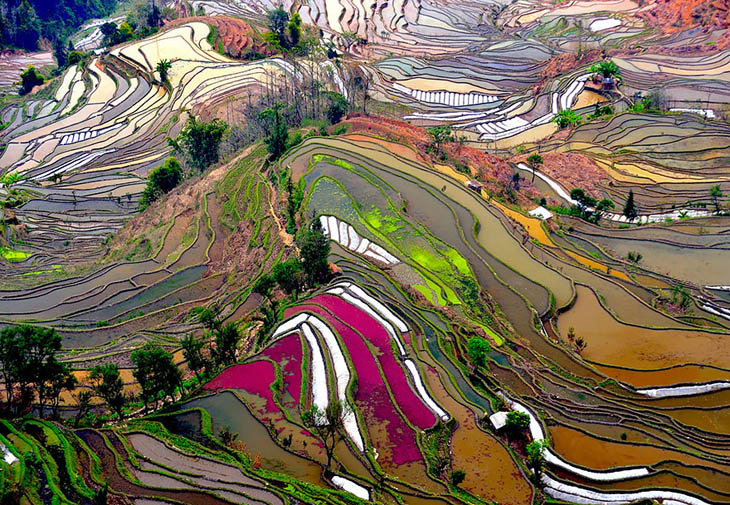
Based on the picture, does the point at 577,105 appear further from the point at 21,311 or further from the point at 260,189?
the point at 21,311

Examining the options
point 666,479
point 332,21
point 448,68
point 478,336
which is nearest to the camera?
point 666,479

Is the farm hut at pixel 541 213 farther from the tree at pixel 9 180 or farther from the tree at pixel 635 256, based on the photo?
the tree at pixel 9 180

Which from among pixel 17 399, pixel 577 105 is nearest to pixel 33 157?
pixel 17 399

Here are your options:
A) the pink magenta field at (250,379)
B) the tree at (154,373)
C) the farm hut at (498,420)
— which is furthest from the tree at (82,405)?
the farm hut at (498,420)

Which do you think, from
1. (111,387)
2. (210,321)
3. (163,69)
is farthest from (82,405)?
(163,69)

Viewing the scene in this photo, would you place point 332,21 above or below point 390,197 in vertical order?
above
